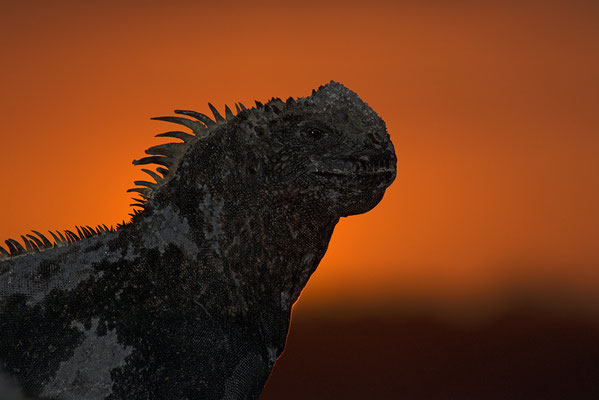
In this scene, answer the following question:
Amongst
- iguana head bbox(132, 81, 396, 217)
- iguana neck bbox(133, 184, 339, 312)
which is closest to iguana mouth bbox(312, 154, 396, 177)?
iguana head bbox(132, 81, 396, 217)

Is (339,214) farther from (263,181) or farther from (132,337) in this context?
(132,337)

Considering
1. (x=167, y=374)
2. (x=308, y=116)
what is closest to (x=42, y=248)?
(x=167, y=374)

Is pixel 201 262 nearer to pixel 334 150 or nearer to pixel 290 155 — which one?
pixel 290 155

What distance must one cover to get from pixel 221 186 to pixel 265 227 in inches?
18.3

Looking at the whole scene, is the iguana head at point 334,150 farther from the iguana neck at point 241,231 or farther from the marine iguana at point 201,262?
the iguana neck at point 241,231

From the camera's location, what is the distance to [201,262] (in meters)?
6.39

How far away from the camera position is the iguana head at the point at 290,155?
21.4 ft

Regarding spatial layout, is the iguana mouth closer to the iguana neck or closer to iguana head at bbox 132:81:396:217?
iguana head at bbox 132:81:396:217

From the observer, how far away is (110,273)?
6207mm

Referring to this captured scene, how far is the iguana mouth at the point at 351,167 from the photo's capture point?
6.46 metres

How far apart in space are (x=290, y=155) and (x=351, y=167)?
49 cm

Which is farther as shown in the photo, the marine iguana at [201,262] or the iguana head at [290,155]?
the iguana head at [290,155]

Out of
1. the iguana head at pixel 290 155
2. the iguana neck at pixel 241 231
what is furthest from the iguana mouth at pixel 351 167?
the iguana neck at pixel 241 231

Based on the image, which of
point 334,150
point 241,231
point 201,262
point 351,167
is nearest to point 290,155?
point 334,150
